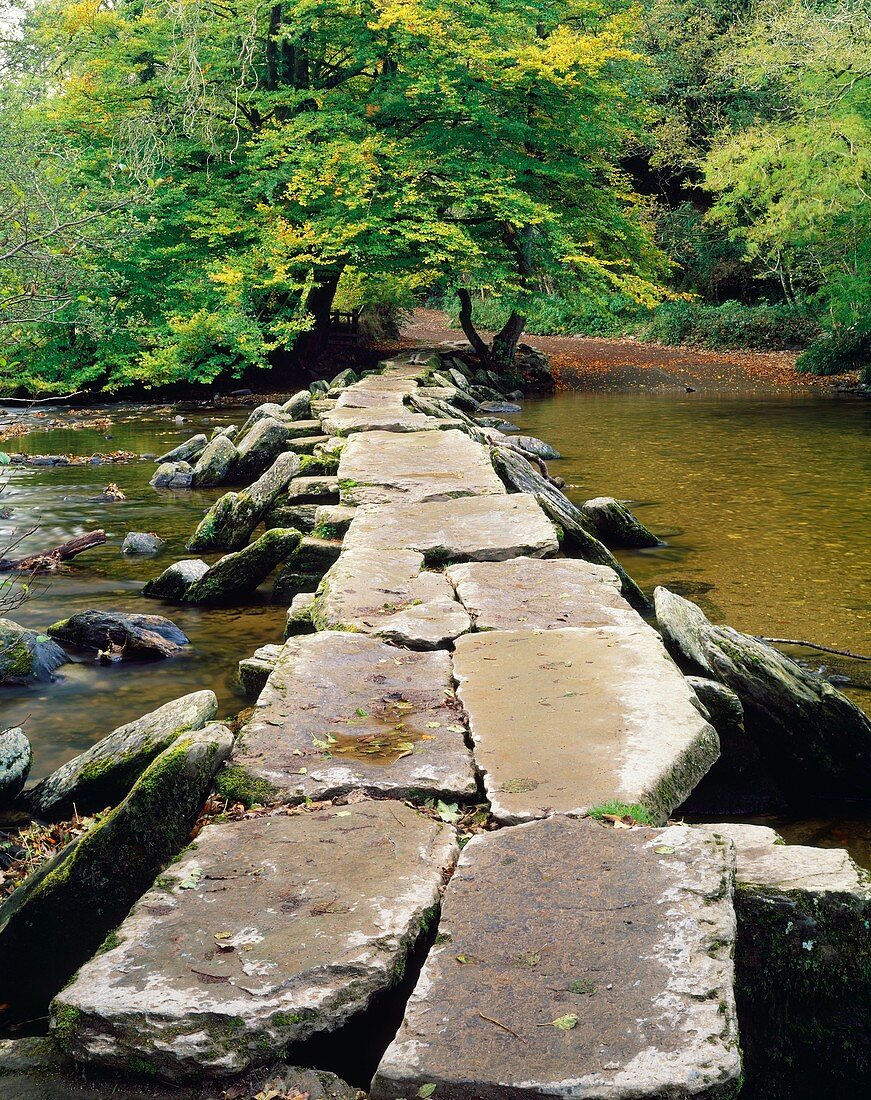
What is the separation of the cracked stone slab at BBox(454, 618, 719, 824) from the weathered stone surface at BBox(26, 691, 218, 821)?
3.41ft

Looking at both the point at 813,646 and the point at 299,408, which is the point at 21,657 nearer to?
the point at 813,646

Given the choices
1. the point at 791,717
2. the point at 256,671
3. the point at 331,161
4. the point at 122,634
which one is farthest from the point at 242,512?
the point at 331,161

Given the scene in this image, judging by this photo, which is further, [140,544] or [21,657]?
[140,544]

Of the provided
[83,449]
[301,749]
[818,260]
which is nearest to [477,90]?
[818,260]

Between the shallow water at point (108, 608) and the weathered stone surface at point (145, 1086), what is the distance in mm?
2679

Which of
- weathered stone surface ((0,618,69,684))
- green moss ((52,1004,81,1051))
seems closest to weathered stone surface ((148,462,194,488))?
weathered stone surface ((0,618,69,684))

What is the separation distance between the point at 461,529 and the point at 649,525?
4033 millimetres

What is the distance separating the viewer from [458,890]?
2393 mm

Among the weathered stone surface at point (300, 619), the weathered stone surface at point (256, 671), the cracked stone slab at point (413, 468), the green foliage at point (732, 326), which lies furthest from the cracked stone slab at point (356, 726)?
the green foliage at point (732, 326)

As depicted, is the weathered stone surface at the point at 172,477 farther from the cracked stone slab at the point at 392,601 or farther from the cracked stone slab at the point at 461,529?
the cracked stone slab at the point at 392,601

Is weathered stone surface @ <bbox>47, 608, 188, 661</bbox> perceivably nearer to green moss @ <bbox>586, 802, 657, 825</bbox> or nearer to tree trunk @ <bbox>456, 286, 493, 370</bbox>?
green moss @ <bbox>586, 802, 657, 825</bbox>

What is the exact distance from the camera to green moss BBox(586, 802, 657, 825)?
2.69 m

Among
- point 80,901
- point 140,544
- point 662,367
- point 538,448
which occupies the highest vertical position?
point 80,901

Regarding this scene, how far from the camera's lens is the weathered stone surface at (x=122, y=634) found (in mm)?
6062
